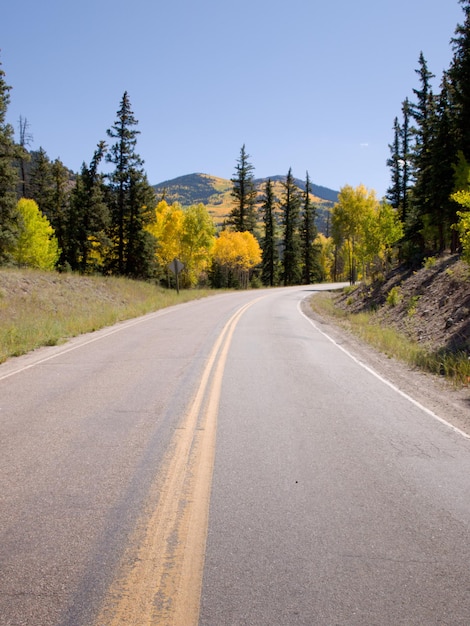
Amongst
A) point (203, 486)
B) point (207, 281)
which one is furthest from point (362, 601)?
point (207, 281)

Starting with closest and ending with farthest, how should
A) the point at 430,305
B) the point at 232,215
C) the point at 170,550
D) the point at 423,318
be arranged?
the point at 170,550
the point at 423,318
the point at 430,305
the point at 232,215

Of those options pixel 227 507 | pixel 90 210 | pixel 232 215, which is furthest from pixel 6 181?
pixel 232 215

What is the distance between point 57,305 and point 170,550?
18947mm

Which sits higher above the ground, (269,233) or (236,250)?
(269,233)

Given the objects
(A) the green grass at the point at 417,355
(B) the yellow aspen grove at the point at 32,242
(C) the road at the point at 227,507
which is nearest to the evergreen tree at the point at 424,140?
(A) the green grass at the point at 417,355

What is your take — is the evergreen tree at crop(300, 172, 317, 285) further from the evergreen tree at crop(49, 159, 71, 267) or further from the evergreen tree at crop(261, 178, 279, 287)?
the evergreen tree at crop(49, 159, 71, 267)

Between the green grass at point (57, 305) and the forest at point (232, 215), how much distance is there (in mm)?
6241

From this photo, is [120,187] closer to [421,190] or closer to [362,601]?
[421,190]

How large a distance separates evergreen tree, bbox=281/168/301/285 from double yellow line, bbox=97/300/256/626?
2554 inches

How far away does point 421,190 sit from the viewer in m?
26.6

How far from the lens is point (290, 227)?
66.9 meters

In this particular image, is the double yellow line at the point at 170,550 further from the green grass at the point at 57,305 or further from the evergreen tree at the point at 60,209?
the evergreen tree at the point at 60,209

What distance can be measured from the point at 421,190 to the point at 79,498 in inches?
1114

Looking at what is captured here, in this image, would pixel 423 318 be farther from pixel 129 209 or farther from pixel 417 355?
pixel 129 209
